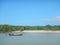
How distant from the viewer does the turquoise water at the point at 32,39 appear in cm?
349

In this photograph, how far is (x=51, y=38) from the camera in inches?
146

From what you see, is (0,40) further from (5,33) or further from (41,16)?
(41,16)

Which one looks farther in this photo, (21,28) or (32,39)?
(32,39)

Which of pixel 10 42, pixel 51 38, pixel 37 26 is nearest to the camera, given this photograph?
pixel 37 26

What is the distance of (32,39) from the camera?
364 cm

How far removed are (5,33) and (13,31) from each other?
176 millimetres

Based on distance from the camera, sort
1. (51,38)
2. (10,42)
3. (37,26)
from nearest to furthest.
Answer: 1. (37,26)
2. (10,42)
3. (51,38)

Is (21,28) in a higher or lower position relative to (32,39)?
higher

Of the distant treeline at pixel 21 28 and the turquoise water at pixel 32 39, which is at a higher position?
the distant treeline at pixel 21 28

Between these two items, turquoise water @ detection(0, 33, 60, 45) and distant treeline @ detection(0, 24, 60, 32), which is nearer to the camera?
distant treeline @ detection(0, 24, 60, 32)

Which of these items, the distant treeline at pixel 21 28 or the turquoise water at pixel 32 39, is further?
the turquoise water at pixel 32 39

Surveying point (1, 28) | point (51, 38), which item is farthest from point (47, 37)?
point (1, 28)

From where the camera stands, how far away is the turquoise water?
11.4ft

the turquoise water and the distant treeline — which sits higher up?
the distant treeline
